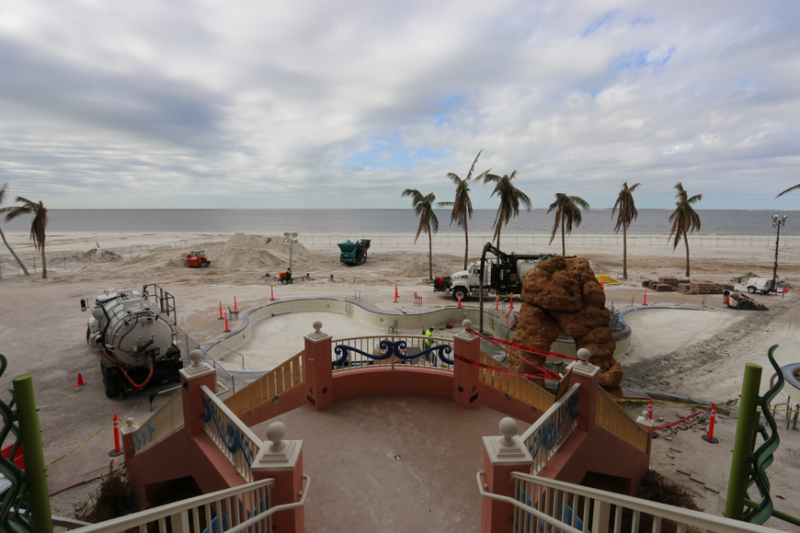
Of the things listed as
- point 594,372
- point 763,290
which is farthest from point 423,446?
point 763,290

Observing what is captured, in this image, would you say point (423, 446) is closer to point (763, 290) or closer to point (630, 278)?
point (763, 290)

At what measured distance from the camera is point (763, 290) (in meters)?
27.9

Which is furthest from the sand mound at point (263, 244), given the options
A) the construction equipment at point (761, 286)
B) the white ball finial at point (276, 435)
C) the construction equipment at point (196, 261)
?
the white ball finial at point (276, 435)

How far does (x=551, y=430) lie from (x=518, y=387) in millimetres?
2686

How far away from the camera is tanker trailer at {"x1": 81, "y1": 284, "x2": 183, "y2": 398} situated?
40.0 feet

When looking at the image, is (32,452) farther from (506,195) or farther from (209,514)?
(506,195)

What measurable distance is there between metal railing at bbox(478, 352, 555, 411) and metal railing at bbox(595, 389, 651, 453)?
3.31 ft

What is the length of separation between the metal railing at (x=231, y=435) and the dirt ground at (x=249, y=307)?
4.88 m

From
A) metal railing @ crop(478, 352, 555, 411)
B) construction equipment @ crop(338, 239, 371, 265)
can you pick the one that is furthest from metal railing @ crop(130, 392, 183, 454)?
construction equipment @ crop(338, 239, 371, 265)

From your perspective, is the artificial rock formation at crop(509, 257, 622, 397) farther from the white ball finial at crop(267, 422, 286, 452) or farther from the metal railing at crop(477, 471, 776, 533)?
the white ball finial at crop(267, 422, 286, 452)

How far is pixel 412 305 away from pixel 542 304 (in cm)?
1171

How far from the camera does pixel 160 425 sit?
7.25 m

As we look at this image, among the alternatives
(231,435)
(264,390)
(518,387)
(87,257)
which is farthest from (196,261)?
(518,387)

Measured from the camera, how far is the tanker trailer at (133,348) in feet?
40.0
